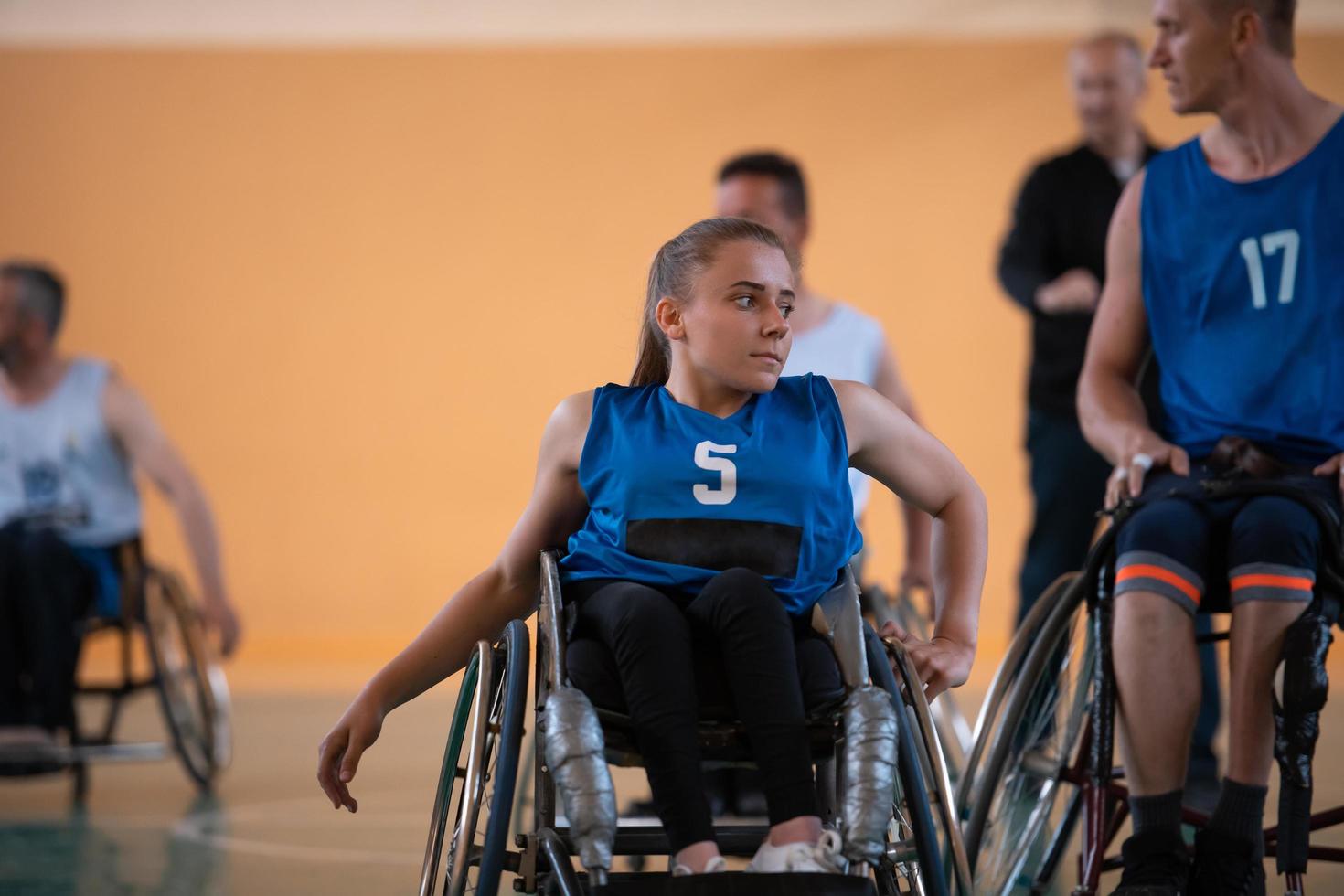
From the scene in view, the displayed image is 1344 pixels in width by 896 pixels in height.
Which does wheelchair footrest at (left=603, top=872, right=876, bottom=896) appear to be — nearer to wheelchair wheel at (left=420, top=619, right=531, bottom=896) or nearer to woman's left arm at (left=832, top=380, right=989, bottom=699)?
wheelchair wheel at (left=420, top=619, right=531, bottom=896)

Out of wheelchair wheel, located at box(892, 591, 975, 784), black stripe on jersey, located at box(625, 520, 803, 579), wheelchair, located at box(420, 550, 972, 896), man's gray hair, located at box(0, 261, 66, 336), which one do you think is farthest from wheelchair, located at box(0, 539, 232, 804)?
black stripe on jersey, located at box(625, 520, 803, 579)

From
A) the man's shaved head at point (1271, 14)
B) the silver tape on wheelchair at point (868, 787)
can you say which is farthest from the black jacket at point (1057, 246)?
the silver tape on wheelchair at point (868, 787)

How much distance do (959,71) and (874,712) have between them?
631cm

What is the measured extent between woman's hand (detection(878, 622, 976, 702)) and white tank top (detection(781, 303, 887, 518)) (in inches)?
47.9

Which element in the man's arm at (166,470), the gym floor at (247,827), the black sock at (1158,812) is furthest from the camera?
the man's arm at (166,470)

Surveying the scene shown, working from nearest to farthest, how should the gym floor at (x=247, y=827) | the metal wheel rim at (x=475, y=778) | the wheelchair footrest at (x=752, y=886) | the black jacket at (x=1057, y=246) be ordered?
the wheelchair footrest at (x=752, y=886)
the metal wheel rim at (x=475, y=778)
the gym floor at (x=247, y=827)
the black jacket at (x=1057, y=246)

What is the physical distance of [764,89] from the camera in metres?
7.54

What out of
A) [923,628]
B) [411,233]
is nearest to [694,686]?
[923,628]

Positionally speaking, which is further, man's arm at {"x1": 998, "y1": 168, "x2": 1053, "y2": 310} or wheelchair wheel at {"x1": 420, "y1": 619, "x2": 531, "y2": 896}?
man's arm at {"x1": 998, "y1": 168, "x2": 1053, "y2": 310}

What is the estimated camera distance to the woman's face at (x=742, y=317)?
1843 millimetres

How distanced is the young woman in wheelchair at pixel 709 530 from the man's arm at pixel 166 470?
223 centimetres

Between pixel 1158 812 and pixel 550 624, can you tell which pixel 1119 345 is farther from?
pixel 550 624

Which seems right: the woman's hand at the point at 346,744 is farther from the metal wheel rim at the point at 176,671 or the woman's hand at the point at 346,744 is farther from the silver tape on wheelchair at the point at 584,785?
the metal wheel rim at the point at 176,671

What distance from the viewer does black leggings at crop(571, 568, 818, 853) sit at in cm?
156
